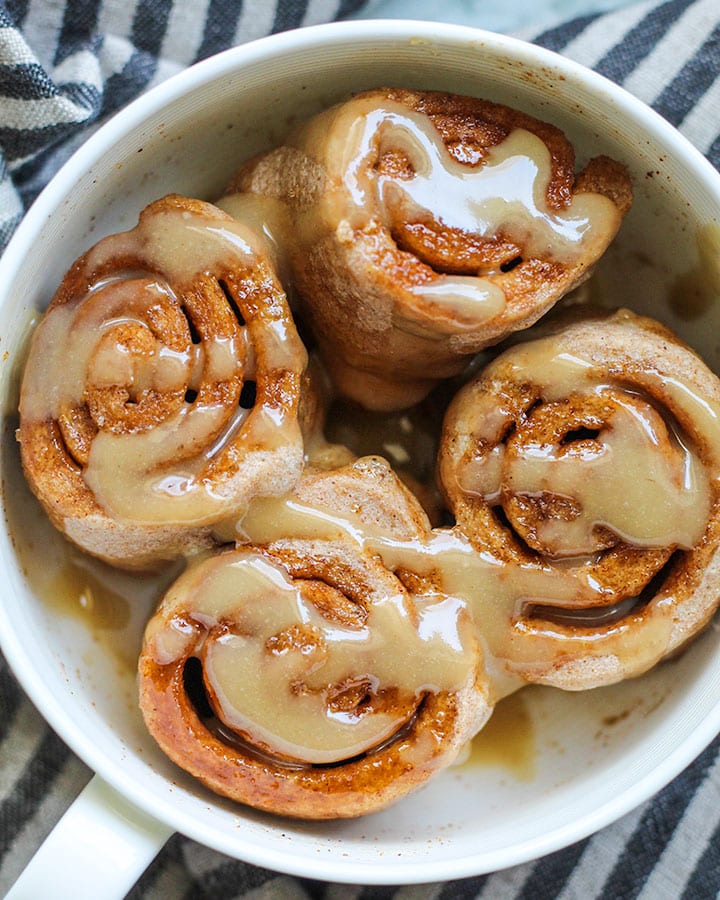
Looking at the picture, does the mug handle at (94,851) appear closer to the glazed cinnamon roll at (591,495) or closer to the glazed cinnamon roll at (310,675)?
the glazed cinnamon roll at (310,675)

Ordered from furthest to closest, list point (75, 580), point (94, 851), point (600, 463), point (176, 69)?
point (176, 69) → point (75, 580) → point (600, 463) → point (94, 851)

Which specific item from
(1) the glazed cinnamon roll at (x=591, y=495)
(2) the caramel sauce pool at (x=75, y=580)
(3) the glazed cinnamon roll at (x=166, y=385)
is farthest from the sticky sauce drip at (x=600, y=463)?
(2) the caramel sauce pool at (x=75, y=580)

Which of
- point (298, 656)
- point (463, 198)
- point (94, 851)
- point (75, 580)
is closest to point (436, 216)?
point (463, 198)

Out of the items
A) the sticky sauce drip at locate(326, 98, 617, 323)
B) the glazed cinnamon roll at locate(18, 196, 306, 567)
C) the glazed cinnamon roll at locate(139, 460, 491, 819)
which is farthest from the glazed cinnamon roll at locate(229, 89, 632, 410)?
the glazed cinnamon roll at locate(139, 460, 491, 819)

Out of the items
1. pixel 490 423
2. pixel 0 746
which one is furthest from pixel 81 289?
pixel 0 746

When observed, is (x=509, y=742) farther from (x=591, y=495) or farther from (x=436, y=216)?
(x=436, y=216)

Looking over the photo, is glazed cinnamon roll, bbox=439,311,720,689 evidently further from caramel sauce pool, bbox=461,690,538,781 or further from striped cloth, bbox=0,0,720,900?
striped cloth, bbox=0,0,720,900

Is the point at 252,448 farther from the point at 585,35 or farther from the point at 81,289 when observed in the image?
the point at 585,35
